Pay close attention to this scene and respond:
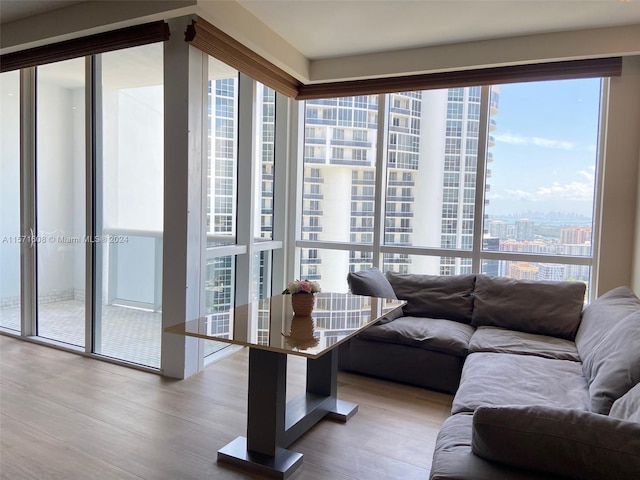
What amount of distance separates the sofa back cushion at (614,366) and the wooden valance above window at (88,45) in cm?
332

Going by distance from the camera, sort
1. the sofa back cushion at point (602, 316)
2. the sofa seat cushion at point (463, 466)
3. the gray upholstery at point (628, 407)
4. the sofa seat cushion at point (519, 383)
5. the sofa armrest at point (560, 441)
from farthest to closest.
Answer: the sofa back cushion at point (602, 316) < the sofa seat cushion at point (519, 383) < the gray upholstery at point (628, 407) < the sofa seat cushion at point (463, 466) < the sofa armrest at point (560, 441)

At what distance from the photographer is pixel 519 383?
2336 millimetres

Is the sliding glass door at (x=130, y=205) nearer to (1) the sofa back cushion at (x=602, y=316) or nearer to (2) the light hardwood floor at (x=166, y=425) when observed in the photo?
(2) the light hardwood floor at (x=166, y=425)

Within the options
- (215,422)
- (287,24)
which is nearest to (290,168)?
(287,24)

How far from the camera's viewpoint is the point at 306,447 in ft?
7.88

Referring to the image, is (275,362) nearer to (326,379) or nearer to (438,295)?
(326,379)

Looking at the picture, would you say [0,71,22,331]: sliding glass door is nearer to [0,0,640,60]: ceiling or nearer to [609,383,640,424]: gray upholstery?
[0,0,640,60]: ceiling

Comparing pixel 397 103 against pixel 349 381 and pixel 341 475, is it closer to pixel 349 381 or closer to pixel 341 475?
pixel 349 381

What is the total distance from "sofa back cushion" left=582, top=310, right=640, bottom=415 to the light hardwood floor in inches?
34.6

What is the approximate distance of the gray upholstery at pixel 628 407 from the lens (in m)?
1.53

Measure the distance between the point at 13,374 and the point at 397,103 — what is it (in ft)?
13.1

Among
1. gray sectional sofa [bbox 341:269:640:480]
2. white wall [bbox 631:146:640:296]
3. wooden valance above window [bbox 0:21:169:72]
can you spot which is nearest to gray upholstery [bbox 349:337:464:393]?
gray sectional sofa [bbox 341:269:640:480]

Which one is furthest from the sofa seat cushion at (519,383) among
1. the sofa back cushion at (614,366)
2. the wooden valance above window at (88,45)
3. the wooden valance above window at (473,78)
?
the wooden valance above window at (88,45)

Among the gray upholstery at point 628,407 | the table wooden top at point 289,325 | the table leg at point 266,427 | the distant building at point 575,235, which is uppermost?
the distant building at point 575,235
